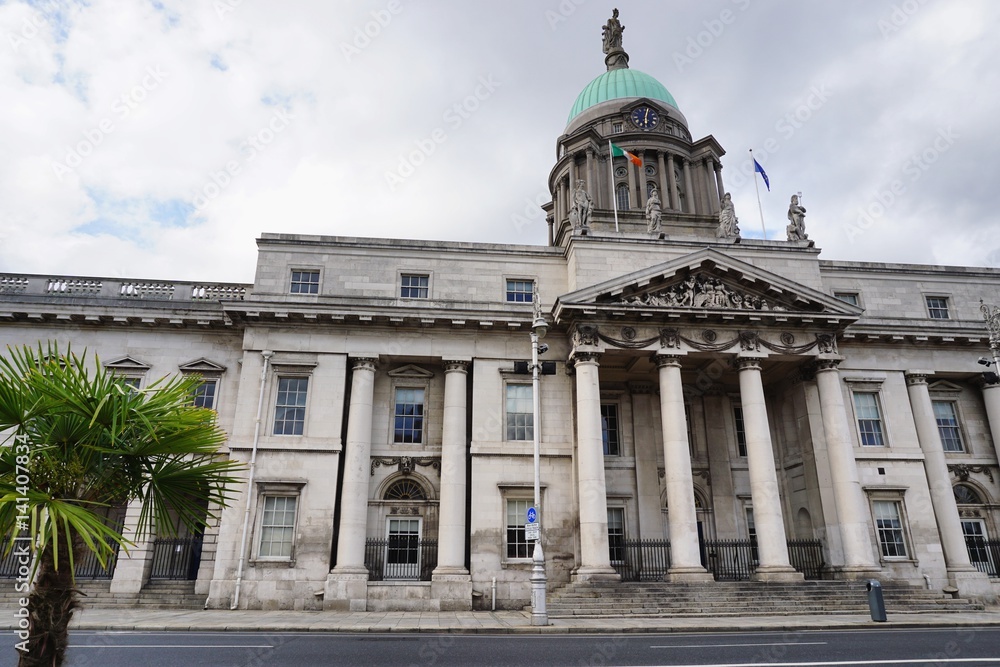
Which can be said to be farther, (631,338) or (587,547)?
(631,338)

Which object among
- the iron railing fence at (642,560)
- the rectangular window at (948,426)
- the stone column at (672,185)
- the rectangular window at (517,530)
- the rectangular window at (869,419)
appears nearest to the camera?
the rectangular window at (517,530)

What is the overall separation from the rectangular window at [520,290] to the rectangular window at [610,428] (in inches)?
239

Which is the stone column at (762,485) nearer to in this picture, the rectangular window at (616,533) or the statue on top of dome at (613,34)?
the rectangular window at (616,533)

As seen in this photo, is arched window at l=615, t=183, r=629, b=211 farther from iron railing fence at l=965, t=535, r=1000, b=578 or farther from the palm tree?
the palm tree

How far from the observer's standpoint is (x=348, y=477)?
1009 inches

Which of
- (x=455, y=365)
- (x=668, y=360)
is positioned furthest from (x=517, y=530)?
(x=668, y=360)

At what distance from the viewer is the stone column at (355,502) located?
78.2 feet

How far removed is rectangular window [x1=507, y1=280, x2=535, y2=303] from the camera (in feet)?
98.6

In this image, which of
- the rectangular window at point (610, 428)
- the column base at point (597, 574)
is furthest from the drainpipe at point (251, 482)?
the rectangular window at point (610, 428)

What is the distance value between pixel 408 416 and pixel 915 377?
2310cm

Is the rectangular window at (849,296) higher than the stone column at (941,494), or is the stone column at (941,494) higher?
the rectangular window at (849,296)

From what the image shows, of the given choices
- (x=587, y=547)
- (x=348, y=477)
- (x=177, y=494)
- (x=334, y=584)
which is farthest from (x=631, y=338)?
(x=177, y=494)

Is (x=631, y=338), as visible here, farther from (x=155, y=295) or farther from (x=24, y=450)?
(x=24, y=450)

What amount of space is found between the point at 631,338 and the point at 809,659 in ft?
51.8
